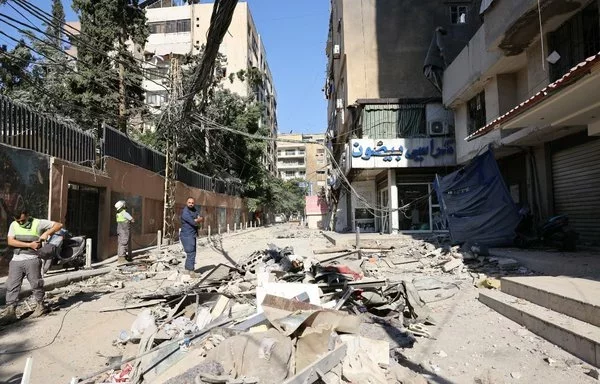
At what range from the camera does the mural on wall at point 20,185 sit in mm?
9859

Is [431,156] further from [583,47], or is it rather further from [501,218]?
[583,47]

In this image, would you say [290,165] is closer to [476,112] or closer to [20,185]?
[476,112]

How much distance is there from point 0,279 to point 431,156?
17.8 meters

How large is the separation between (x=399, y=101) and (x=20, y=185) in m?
17.1

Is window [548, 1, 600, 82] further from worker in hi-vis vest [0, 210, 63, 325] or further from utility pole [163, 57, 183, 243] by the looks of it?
worker in hi-vis vest [0, 210, 63, 325]

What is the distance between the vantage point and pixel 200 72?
29.7 ft

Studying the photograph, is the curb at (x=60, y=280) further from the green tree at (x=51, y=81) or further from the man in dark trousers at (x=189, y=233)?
the green tree at (x=51, y=81)

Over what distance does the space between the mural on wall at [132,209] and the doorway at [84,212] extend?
830mm

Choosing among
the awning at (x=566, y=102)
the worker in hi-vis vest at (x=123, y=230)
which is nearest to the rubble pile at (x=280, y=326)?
the awning at (x=566, y=102)

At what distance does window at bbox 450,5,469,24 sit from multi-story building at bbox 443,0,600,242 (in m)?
8.41

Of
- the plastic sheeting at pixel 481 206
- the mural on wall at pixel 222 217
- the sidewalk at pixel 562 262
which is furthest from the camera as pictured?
the mural on wall at pixel 222 217

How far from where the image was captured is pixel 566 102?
7.96 m

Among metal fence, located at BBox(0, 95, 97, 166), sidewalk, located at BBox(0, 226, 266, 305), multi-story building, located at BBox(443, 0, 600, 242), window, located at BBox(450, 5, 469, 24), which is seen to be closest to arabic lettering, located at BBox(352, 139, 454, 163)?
multi-story building, located at BBox(443, 0, 600, 242)

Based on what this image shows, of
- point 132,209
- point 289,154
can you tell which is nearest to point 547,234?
point 132,209
